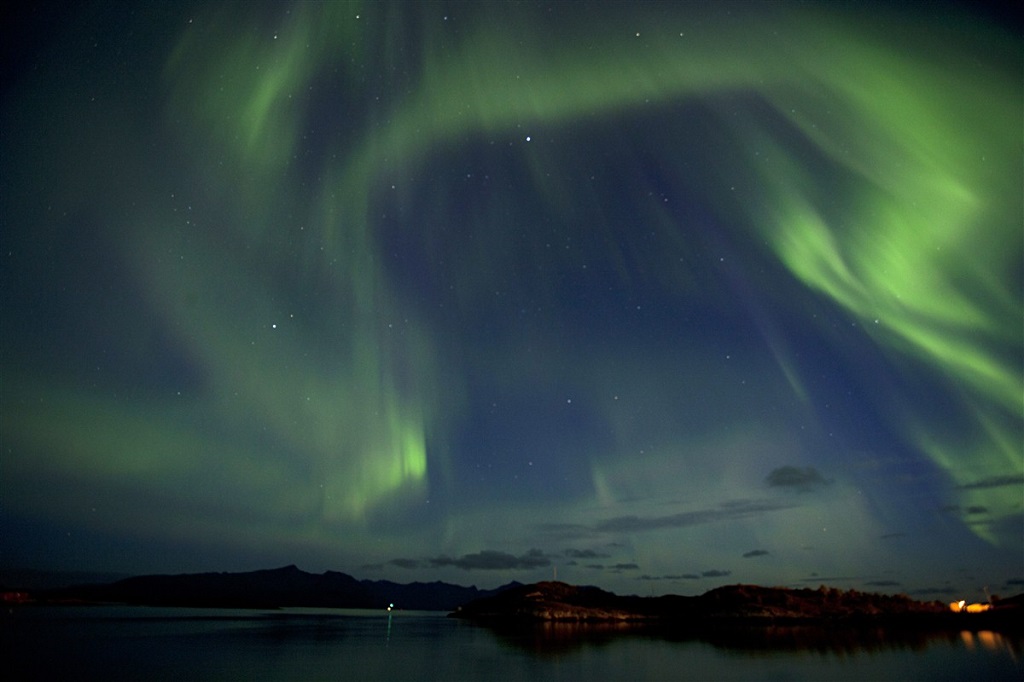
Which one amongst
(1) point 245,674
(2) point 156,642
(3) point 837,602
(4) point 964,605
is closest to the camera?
(1) point 245,674

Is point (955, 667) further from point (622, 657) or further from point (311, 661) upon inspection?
point (311, 661)

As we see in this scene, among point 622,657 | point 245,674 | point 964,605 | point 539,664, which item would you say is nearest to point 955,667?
point 622,657

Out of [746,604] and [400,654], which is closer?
[400,654]

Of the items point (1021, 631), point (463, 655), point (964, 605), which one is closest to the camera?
point (463, 655)

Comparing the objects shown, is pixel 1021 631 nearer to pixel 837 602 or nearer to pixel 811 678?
pixel 837 602

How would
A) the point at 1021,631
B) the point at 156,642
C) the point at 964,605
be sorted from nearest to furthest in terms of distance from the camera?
the point at 156,642
the point at 1021,631
the point at 964,605

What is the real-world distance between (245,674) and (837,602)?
19685cm

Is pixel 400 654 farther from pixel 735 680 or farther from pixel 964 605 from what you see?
pixel 964 605

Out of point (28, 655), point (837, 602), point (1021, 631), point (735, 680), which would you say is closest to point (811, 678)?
point (735, 680)

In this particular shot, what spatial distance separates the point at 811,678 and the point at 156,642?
232 ft

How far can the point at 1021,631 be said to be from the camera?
115375 mm

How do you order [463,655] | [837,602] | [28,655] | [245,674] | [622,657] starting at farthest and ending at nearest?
[837,602]
[463,655]
[622,657]
[28,655]
[245,674]

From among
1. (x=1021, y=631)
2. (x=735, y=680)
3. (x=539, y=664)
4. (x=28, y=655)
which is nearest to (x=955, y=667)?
(x=735, y=680)

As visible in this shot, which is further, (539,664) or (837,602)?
(837,602)
